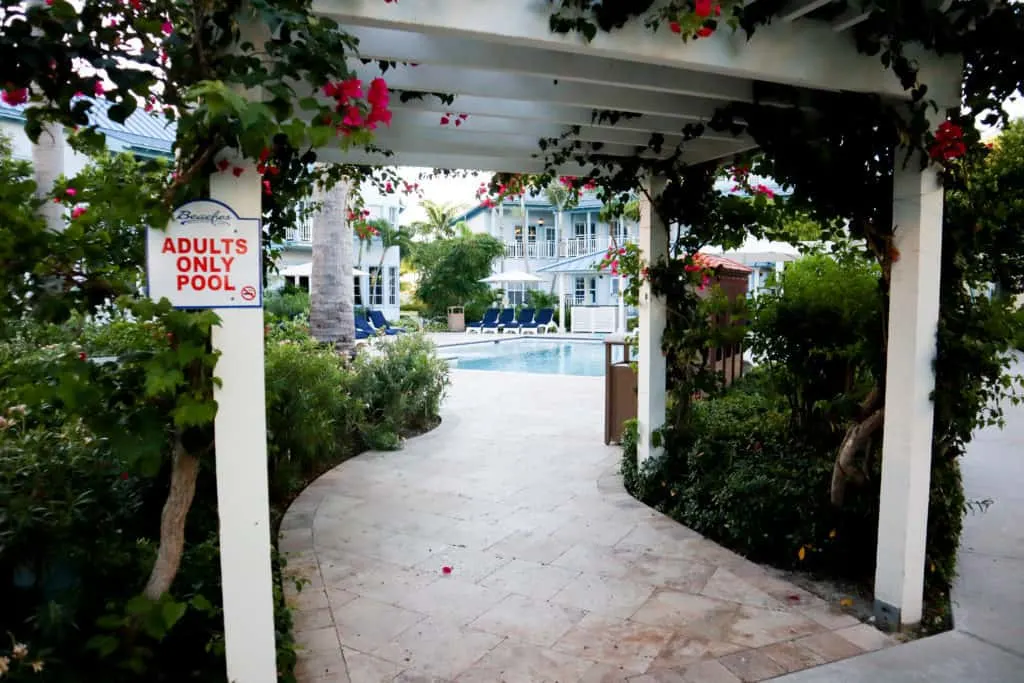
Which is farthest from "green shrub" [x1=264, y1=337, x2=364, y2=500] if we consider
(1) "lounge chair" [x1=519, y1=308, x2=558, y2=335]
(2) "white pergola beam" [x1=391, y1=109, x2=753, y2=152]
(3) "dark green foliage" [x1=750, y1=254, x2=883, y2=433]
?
(1) "lounge chair" [x1=519, y1=308, x2=558, y2=335]

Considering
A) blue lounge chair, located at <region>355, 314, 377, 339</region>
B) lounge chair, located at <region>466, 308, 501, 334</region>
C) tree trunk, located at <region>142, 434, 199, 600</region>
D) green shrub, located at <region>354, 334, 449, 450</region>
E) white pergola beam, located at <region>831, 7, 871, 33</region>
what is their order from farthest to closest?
1. lounge chair, located at <region>466, 308, 501, 334</region>
2. blue lounge chair, located at <region>355, 314, 377, 339</region>
3. green shrub, located at <region>354, 334, 449, 450</region>
4. white pergola beam, located at <region>831, 7, 871, 33</region>
5. tree trunk, located at <region>142, 434, 199, 600</region>

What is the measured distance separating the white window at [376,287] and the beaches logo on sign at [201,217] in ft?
80.9

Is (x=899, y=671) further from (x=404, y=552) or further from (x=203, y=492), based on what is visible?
(x=203, y=492)

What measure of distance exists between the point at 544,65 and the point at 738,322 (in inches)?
117

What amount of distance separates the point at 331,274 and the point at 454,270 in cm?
1863

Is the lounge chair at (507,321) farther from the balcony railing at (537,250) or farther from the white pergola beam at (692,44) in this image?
the white pergola beam at (692,44)

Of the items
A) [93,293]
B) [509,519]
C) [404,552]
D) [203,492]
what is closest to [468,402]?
[509,519]

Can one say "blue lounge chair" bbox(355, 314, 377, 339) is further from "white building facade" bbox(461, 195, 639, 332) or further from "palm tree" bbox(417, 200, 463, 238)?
"palm tree" bbox(417, 200, 463, 238)

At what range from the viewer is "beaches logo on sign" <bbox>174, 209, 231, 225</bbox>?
2.12 meters

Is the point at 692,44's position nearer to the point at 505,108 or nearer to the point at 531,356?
the point at 505,108

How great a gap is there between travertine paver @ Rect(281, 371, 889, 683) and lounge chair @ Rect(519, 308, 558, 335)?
59.3 ft

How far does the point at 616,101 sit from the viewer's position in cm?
357

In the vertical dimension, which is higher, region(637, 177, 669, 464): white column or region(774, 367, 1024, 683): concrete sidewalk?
region(637, 177, 669, 464): white column

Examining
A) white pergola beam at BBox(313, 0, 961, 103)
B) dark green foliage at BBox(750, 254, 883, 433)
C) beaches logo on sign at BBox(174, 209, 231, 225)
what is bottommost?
dark green foliage at BBox(750, 254, 883, 433)
